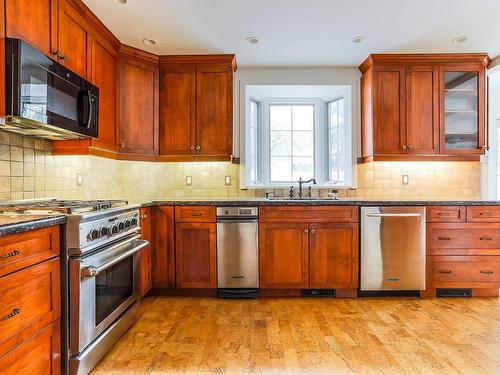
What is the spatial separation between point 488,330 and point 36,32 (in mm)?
3530

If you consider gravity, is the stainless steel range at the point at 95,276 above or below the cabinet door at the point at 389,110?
below

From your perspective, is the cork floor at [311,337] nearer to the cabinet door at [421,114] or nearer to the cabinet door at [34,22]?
the cabinet door at [421,114]

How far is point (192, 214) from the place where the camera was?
2.87 meters

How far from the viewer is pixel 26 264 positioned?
131 centimetres

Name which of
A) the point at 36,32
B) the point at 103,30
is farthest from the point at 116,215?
the point at 103,30

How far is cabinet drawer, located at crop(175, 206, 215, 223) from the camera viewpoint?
287cm

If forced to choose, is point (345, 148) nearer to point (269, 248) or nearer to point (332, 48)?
point (332, 48)

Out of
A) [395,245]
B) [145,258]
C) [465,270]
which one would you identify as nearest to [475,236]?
[465,270]

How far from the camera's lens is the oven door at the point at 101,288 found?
62.9 inches

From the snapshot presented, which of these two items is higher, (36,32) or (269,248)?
(36,32)

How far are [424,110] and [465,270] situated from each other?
158cm

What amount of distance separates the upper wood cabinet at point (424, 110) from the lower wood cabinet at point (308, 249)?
89 cm

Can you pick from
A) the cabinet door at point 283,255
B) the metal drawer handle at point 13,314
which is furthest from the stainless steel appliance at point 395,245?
the metal drawer handle at point 13,314

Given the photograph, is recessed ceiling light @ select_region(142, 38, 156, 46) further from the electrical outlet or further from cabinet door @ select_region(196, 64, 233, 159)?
the electrical outlet
